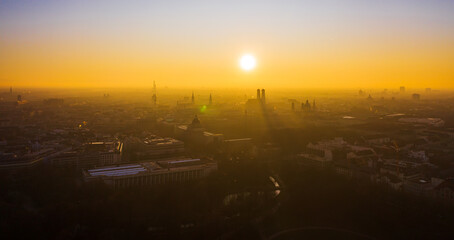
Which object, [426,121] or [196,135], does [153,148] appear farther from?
[426,121]

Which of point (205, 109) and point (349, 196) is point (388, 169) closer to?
point (349, 196)

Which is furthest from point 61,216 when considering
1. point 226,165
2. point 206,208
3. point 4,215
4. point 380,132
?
point 380,132

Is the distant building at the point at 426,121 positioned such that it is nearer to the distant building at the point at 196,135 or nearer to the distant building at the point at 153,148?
the distant building at the point at 196,135

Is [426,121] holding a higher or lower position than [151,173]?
lower

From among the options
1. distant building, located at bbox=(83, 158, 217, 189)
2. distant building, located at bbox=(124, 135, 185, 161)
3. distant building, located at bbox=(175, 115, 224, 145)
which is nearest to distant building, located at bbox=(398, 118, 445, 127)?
distant building, located at bbox=(175, 115, 224, 145)

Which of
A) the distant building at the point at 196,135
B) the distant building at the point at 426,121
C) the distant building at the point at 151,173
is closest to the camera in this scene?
the distant building at the point at 151,173

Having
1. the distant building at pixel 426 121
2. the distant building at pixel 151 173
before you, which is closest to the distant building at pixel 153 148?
the distant building at pixel 151 173

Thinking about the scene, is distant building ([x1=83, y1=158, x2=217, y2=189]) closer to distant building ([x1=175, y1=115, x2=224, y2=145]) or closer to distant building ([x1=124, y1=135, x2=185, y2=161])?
distant building ([x1=124, y1=135, x2=185, y2=161])

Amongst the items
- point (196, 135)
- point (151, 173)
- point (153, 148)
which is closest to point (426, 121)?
point (196, 135)
